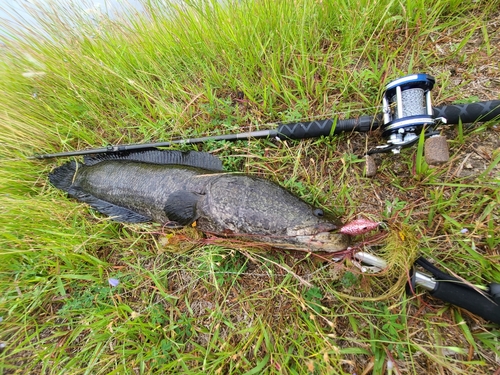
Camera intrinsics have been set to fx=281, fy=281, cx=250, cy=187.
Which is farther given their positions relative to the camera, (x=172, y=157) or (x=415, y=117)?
(x=172, y=157)

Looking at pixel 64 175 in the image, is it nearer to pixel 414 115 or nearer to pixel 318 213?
pixel 318 213

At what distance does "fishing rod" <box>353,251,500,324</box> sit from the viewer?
1.91 meters

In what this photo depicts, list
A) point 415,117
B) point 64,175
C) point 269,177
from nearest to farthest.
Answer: point 415,117 < point 269,177 < point 64,175

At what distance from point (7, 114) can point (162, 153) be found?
7.48ft

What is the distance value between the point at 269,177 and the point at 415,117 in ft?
4.49

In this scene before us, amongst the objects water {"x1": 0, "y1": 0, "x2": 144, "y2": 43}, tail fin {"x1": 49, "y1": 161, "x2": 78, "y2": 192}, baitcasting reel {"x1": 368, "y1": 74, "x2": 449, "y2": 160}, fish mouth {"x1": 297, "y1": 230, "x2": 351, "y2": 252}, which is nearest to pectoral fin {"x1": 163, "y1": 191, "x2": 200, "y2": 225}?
fish mouth {"x1": 297, "y1": 230, "x2": 351, "y2": 252}

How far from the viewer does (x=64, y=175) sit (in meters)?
3.55

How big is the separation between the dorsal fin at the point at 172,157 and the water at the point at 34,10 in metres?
1.89

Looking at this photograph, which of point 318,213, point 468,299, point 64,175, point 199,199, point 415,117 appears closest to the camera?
point 468,299

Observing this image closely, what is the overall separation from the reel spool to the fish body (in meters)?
0.90

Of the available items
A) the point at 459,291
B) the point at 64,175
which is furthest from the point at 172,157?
the point at 459,291

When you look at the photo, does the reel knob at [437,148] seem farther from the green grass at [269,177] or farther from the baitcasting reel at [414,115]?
the green grass at [269,177]

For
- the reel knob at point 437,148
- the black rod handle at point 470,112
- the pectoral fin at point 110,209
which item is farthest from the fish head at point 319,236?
the pectoral fin at point 110,209

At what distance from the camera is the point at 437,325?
7.17 feet
